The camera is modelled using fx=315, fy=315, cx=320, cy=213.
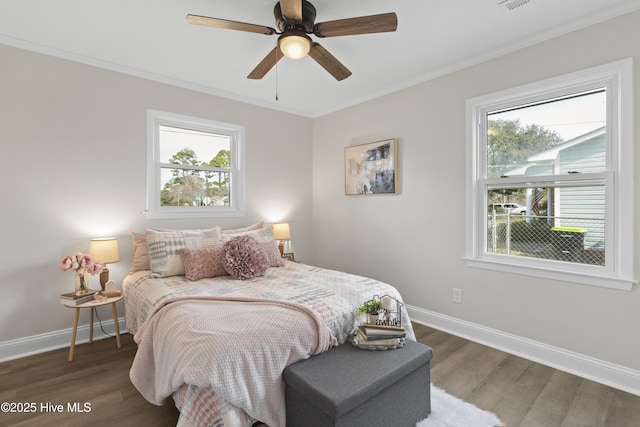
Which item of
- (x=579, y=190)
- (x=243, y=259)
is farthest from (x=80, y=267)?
(x=579, y=190)

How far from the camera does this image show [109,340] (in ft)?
9.48

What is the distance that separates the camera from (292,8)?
1.76 m

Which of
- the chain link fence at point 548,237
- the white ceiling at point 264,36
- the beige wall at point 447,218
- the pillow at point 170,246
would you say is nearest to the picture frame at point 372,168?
the beige wall at point 447,218

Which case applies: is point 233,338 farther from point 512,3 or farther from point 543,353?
point 512,3

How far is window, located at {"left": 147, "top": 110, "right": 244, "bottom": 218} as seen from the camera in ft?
10.8

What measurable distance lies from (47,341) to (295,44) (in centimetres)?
316

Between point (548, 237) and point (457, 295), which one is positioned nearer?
point (548, 237)

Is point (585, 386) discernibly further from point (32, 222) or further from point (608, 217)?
point (32, 222)

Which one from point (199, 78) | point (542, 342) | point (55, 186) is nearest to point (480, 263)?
point (542, 342)

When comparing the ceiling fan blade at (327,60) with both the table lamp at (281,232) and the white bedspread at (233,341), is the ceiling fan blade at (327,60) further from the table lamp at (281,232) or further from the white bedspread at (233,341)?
the table lamp at (281,232)

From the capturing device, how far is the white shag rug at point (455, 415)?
176 centimetres

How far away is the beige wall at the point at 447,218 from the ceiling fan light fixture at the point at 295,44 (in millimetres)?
1683

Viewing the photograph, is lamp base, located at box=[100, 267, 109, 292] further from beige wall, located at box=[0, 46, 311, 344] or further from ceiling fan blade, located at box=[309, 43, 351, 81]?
ceiling fan blade, located at box=[309, 43, 351, 81]

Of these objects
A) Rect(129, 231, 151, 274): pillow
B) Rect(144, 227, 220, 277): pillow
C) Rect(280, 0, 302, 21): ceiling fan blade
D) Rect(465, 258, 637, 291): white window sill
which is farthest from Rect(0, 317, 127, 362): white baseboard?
Rect(465, 258, 637, 291): white window sill
